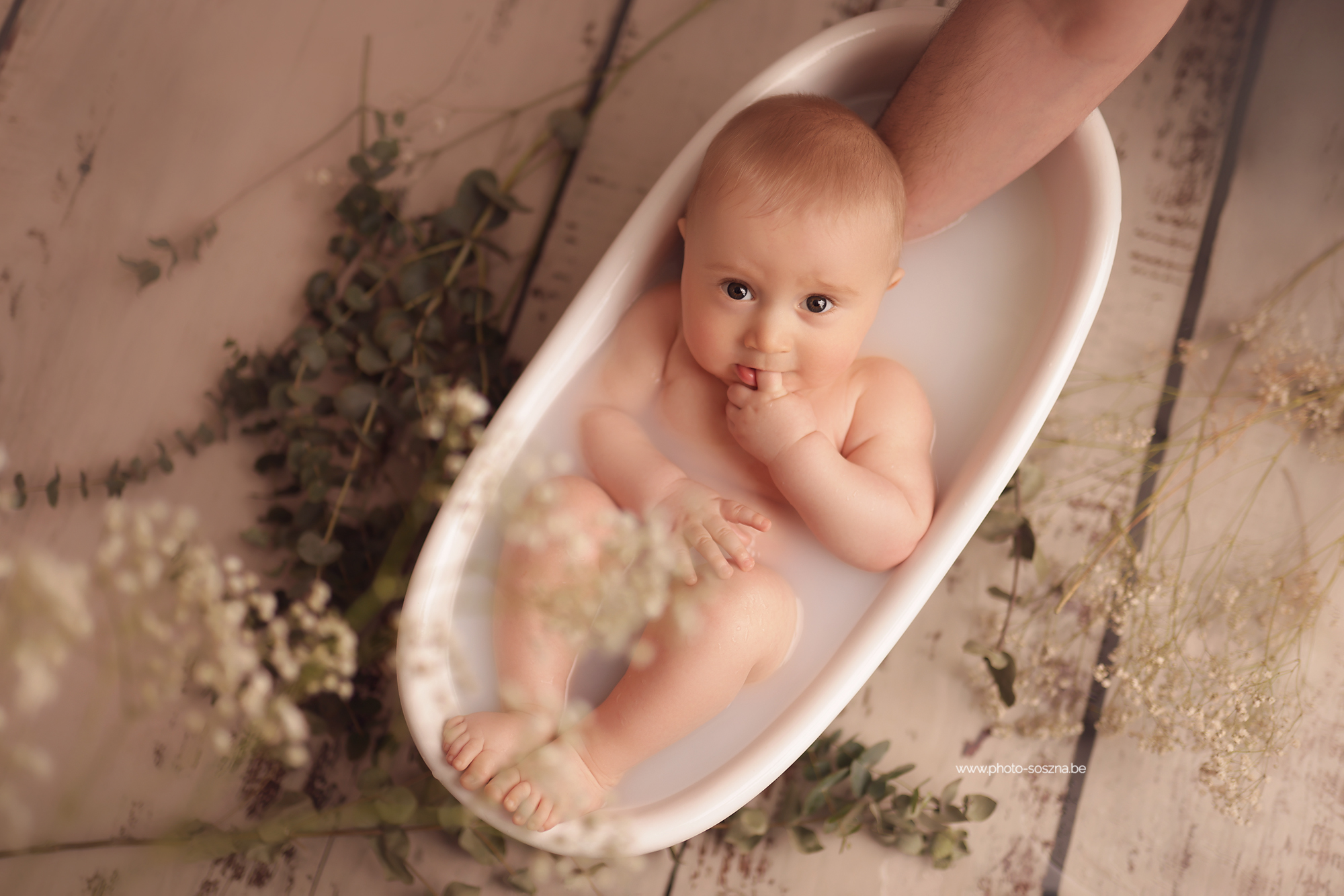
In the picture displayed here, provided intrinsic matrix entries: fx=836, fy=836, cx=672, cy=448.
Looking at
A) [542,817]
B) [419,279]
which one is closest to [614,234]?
[419,279]

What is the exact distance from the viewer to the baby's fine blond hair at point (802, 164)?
83cm

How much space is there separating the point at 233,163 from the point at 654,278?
29.1 inches

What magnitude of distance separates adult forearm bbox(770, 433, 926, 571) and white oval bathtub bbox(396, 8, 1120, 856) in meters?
0.03

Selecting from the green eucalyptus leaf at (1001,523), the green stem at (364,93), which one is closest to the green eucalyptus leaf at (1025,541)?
the green eucalyptus leaf at (1001,523)

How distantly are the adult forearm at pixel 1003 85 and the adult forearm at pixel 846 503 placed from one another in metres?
0.36

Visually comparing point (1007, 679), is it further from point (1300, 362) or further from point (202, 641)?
point (202, 641)

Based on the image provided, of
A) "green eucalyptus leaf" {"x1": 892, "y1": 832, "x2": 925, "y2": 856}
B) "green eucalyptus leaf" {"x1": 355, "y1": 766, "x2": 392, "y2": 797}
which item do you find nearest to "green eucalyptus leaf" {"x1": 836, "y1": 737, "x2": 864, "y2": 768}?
"green eucalyptus leaf" {"x1": 892, "y1": 832, "x2": 925, "y2": 856}

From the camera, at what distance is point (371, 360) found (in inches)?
43.9

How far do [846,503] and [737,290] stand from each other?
0.26m

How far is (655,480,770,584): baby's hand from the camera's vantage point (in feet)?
2.68

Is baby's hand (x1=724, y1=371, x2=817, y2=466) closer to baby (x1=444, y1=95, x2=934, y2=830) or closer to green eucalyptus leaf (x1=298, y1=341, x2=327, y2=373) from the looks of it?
baby (x1=444, y1=95, x2=934, y2=830)

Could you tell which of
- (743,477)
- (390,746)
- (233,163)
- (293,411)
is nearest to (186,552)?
(390,746)

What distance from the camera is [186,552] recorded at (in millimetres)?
498

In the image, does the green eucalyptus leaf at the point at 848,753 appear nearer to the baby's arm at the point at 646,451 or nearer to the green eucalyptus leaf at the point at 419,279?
the baby's arm at the point at 646,451
